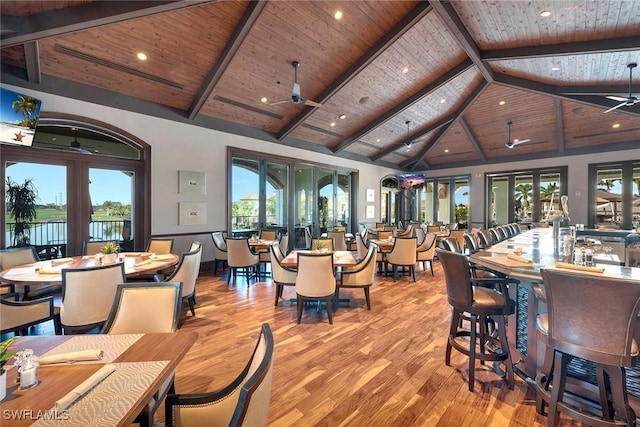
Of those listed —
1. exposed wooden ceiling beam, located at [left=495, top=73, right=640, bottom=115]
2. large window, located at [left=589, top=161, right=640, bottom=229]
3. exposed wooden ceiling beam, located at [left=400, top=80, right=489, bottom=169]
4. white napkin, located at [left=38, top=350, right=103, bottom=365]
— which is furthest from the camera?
large window, located at [left=589, top=161, right=640, bottom=229]

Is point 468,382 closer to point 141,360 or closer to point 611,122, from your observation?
point 141,360

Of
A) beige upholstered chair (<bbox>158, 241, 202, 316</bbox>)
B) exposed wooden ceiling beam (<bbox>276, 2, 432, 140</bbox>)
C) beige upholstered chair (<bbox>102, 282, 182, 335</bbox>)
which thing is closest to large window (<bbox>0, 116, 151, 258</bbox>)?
beige upholstered chair (<bbox>158, 241, 202, 316</bbox>)

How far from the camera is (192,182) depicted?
6.27 m

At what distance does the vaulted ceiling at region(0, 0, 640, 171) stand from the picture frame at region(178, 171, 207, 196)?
0.82 metres

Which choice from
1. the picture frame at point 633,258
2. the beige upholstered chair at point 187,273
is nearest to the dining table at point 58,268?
the beige upholstered chair at point 187,273

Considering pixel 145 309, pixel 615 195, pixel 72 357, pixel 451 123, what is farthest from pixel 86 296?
pixel 615 195

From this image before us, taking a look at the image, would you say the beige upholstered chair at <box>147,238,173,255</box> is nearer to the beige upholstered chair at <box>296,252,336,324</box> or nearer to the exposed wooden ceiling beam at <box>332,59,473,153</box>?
the beige upholstered chair at <box>296,252,336,324</box>

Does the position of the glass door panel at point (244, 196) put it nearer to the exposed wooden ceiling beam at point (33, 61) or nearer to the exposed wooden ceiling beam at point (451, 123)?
the exposed wooden ceiling beam at point (33, 61)

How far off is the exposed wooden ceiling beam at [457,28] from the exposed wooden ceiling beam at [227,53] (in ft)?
8.43

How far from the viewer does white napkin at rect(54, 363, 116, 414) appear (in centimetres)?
91

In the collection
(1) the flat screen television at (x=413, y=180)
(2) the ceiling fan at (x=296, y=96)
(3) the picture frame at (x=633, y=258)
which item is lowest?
(3) the picture frame at (x=633, y=258)

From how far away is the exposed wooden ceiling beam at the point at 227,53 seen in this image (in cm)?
405

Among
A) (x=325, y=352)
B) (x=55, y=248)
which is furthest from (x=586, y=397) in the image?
(x=55, y=248)

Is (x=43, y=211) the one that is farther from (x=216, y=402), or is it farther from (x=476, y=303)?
(x=476, y=303)
